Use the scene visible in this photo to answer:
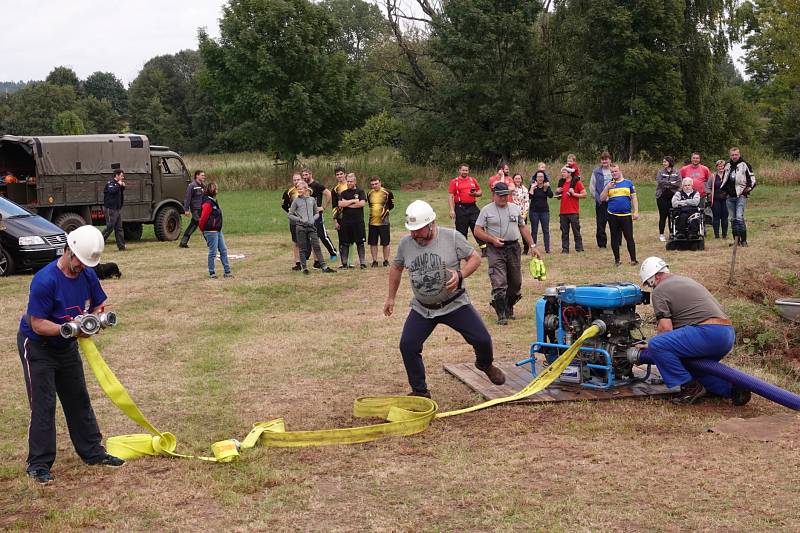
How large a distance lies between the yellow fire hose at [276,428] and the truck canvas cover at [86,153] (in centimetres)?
1685

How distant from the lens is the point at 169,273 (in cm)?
1856

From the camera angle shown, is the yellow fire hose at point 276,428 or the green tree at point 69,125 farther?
the green tree at point 69,125

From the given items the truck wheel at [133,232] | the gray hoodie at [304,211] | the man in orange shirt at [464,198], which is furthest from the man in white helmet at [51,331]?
the truck wheel at [133,232]

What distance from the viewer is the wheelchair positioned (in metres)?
18.9

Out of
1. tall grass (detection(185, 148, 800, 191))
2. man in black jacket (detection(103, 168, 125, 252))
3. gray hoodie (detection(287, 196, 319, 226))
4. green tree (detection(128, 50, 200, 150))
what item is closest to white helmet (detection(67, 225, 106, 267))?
gray hoodie (detection(287, 196, 319, 226))

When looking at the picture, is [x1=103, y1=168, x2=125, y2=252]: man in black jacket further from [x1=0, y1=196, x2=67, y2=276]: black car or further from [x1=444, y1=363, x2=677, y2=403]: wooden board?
[x1=444, y1=363, x2=677, y2=403]: wooden board

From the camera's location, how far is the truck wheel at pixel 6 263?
18.6m

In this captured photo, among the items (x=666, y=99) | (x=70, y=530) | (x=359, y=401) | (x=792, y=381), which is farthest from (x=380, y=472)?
(x=666, y=99)

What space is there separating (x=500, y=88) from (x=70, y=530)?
148 ft

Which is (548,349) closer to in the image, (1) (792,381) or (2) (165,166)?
(1) (792,381)

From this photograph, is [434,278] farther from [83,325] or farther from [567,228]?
[567,228]

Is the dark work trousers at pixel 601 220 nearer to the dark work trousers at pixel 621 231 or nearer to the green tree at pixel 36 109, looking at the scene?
the dark work trousers at pixel 621 231

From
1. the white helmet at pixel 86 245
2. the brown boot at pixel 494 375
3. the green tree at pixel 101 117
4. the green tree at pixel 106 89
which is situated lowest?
the brown boot at pixel 494 375

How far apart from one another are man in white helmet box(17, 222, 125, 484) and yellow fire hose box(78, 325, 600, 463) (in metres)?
0.25
